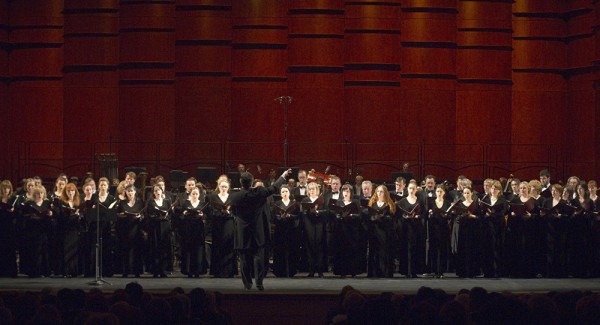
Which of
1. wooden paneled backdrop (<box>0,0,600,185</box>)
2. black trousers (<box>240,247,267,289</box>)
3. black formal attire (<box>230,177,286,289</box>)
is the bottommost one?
black trousers (<box>240,247,267,289</box>)

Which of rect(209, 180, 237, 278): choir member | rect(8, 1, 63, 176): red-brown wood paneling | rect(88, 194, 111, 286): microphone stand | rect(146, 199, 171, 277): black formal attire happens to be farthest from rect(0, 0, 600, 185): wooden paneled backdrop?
rect(88, 194, 111, 286): microphone stand

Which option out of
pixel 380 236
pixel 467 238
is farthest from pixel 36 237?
pixel 467 238

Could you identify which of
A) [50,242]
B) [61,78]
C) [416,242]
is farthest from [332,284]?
[61,78]

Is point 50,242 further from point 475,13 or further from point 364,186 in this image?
point 475,13

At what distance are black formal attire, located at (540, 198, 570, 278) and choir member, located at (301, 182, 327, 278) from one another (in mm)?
3368

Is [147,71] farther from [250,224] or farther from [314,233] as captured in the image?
[250,224]

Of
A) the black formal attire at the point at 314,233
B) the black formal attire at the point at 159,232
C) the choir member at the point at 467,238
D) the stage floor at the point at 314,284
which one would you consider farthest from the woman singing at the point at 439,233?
the black formal attire at the point at 159,232

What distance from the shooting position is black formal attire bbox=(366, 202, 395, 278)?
1452cm

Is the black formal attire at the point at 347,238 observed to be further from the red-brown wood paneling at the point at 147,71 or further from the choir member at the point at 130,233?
the red-brown wood paneling at the point at 147,71

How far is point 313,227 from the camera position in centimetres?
1461

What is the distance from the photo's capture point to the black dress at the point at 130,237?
14312 mm

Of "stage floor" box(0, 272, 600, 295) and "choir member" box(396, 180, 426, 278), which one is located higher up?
"choir member" box(396, 180, 426, 278)

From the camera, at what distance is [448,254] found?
14742 mm

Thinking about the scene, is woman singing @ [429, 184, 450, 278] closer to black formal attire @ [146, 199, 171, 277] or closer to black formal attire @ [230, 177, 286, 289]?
black formal attire @ [230, 177, 286, 289]
